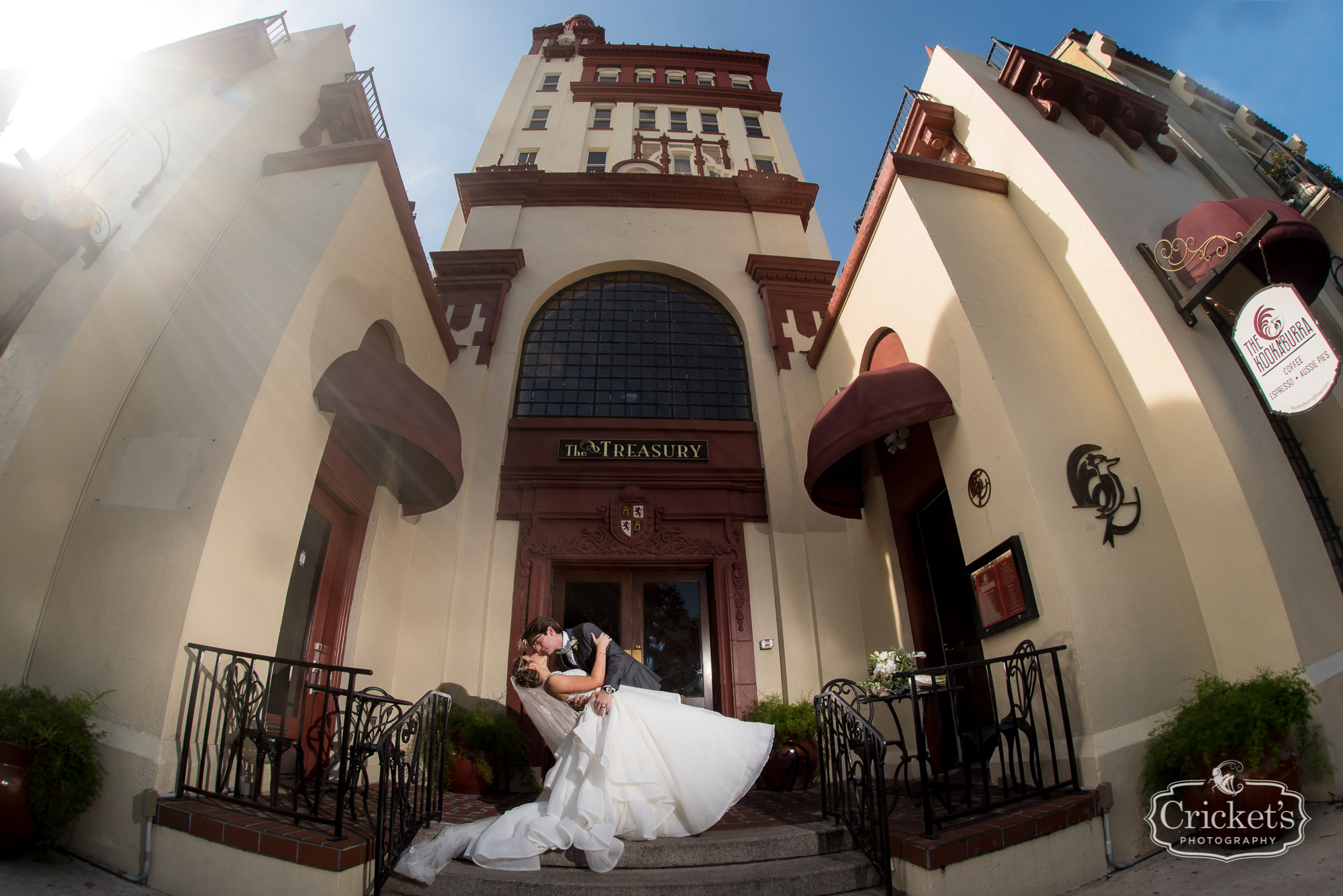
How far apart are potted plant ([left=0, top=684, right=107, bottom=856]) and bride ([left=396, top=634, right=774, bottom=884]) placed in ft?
6.39

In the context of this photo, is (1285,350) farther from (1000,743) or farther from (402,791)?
(402,791)

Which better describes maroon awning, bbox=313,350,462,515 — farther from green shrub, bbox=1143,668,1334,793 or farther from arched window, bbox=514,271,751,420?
green shrub, bbox=1143,668,1334,793

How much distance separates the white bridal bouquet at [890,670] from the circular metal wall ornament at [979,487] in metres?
1.50

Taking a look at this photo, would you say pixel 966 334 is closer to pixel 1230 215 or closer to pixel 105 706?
pixel 1230 215

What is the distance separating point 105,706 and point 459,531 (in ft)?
13.7

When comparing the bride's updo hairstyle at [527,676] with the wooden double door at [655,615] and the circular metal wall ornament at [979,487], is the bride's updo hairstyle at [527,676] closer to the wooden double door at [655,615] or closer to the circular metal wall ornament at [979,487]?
the wooden double door at [655,615]

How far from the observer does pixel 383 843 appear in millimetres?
3537

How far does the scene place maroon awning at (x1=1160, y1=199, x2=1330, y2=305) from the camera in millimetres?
5262

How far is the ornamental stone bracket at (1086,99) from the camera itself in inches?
285

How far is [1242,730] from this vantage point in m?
3.69

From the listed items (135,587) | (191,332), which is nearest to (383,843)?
(135,587)

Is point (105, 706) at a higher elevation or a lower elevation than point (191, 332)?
lower

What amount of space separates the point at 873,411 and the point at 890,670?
242 centimetres

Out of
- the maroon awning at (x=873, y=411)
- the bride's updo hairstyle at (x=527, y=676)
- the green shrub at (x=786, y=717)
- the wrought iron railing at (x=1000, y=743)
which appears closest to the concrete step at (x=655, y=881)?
the wrought iron railing at (x=1000, y=743)
